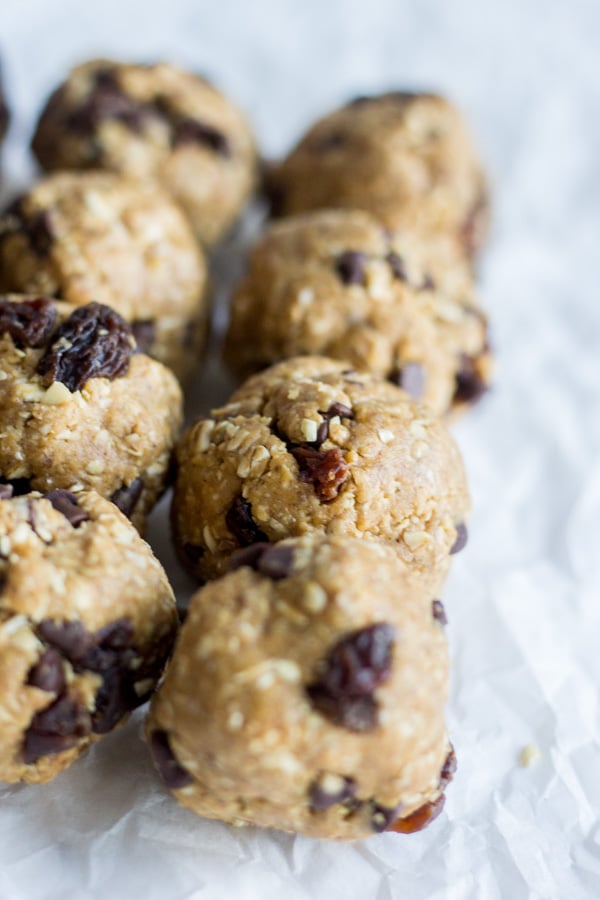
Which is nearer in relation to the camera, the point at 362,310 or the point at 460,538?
the point at 460,538

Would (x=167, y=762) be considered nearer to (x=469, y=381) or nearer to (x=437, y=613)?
(x=437, y=613)

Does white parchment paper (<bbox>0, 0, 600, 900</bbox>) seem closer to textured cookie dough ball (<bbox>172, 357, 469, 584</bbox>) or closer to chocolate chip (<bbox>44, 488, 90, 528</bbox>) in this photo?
textured cookie dough ball (<bbox>172, 357, 469, 584</bbox>)

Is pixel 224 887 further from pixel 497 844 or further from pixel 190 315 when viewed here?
pixel 190 315

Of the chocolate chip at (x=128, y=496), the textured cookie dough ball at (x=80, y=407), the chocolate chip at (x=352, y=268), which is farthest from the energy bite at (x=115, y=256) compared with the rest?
the chocolate chip at (x=128, y=496)

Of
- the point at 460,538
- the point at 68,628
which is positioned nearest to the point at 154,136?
the point at 460,538

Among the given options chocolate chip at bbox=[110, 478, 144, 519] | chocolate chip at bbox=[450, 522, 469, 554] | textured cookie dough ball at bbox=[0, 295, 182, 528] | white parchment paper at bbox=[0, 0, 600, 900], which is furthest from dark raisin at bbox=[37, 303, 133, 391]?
chocolate chip at bbox=[450, 522, 469, 554]

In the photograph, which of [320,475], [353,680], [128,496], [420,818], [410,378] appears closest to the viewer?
[353,680]

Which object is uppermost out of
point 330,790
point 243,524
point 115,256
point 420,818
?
point 115,256

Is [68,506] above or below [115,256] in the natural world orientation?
below

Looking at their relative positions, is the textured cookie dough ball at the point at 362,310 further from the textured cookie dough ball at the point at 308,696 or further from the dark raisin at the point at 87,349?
the textured cookie dough ball at the point at 308,696
